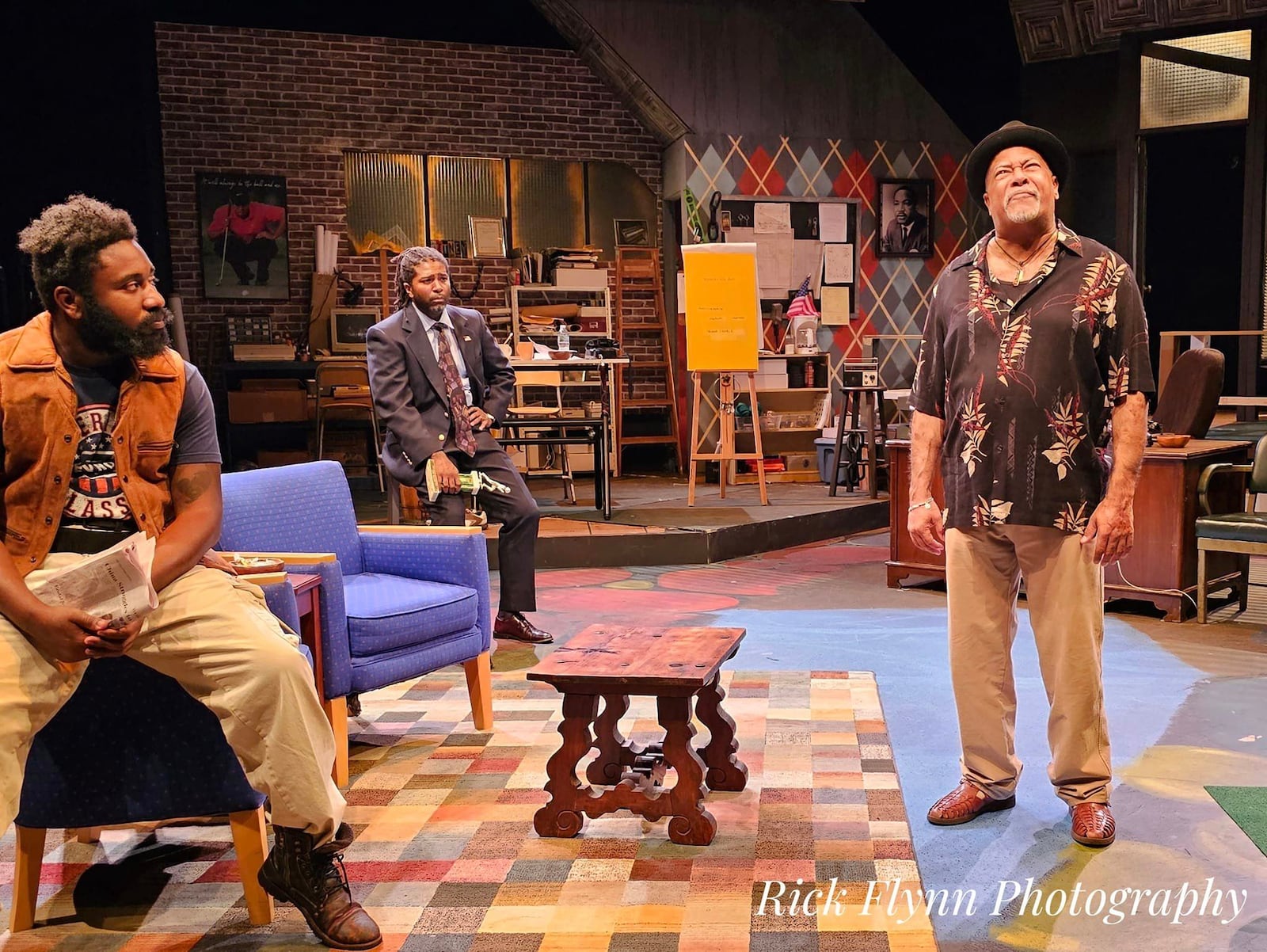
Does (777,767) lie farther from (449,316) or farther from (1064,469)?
(449,316)

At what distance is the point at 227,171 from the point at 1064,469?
7.59 meters

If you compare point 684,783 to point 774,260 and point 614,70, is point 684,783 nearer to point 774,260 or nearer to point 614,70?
point 774,260

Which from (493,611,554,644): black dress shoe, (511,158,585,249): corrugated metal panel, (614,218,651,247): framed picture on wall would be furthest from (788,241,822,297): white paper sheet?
(493,611,554,644): black dress shoe

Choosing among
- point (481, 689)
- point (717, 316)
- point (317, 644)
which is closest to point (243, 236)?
point (717, 316)

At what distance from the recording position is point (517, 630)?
4.35 metres

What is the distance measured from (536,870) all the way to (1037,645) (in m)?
1.19

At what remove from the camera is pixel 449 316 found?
4.44 metres

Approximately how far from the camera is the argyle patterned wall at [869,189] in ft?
29.3

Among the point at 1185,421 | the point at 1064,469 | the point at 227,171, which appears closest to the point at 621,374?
the point at 227,171

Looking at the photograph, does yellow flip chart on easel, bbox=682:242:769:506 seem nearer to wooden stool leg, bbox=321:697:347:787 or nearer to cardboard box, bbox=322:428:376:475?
cardboard box, bbox=322:428:376:475

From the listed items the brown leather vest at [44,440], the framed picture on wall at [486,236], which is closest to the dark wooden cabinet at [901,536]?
the brown leather vest at [44,440]

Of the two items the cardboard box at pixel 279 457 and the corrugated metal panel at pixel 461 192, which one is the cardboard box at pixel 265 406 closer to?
the cardboard box at pixel 279 457

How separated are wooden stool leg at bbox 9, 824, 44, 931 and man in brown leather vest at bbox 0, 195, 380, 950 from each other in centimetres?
32

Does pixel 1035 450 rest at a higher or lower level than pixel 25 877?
higher
